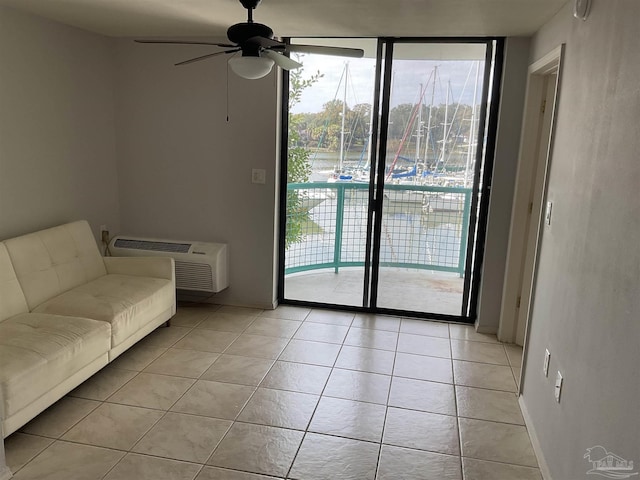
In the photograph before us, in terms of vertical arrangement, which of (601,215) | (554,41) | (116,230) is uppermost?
(554,41)

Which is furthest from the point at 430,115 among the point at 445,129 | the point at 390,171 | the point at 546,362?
the point at 546,362

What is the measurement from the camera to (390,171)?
13.9 feet

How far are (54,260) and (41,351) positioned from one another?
1085 mm

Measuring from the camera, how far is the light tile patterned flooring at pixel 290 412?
2.39 m

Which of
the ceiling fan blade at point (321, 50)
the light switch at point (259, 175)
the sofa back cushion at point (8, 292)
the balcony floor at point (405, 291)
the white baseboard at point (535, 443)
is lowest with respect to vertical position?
the white baseboard at point (535, 443)

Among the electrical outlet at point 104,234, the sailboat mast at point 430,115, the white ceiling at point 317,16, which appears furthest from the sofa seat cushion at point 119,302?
the sailboat mast at point 430,115

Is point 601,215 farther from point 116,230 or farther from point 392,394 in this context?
point 116,230

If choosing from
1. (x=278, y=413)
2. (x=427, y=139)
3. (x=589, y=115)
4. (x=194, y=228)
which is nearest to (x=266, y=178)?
(x=194, y=228)

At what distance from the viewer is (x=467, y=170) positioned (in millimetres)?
4117

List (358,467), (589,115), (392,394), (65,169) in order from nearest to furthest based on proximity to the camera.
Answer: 1. (589,115)
2. (358,467)
3. (392,394)
4. (65,169)

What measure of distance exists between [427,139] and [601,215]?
2343 millimetres

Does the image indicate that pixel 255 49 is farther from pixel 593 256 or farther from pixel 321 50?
pixel 593 256

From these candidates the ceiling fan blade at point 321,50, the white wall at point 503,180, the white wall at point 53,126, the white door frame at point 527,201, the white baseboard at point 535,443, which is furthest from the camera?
the white wall at point 503,180

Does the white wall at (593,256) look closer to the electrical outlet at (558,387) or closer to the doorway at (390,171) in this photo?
the electrical outlet at (558,387)
